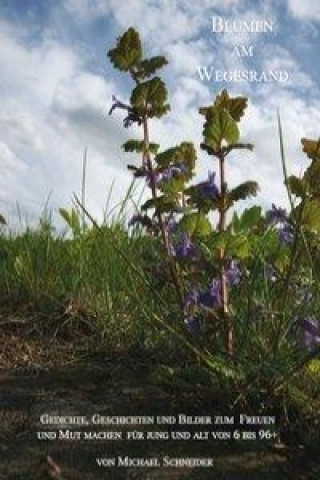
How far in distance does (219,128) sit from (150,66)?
460 mm

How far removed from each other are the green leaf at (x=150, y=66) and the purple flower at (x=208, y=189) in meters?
0.52

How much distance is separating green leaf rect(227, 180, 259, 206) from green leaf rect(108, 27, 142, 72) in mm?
656

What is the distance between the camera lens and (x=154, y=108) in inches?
120

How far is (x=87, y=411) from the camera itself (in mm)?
2787

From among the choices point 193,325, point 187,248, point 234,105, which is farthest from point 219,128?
point 193,325

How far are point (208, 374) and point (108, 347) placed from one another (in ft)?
2.34

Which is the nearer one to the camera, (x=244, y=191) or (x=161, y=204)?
(x=244, y=191)

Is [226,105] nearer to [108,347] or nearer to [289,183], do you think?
[289,183]

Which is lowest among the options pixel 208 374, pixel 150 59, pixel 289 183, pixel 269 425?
pixel 269 425

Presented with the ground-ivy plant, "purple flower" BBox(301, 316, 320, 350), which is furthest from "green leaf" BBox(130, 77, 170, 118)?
"purple flower" BBox(301, 316, 320, 350)

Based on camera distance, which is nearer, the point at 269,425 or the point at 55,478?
the point at 55,478

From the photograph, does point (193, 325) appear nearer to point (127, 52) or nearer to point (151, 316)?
point (151, 316)

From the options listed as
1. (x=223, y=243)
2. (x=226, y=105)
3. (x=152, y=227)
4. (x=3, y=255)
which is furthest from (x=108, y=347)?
(x=3, y=255)

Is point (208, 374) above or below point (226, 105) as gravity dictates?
below
